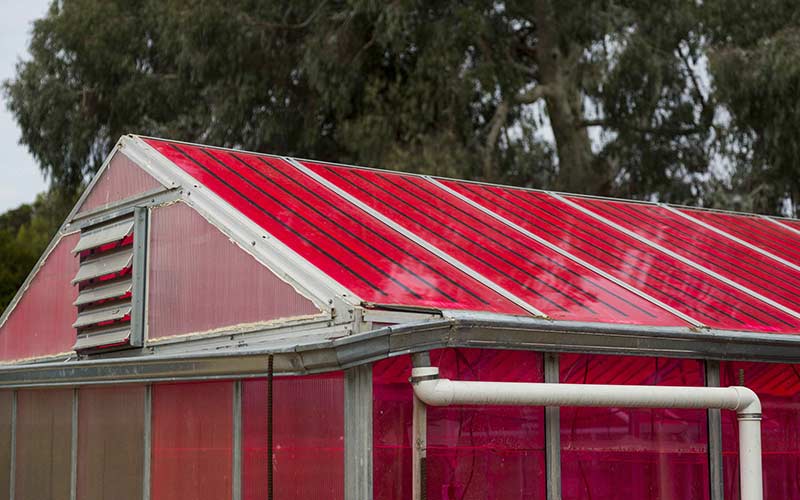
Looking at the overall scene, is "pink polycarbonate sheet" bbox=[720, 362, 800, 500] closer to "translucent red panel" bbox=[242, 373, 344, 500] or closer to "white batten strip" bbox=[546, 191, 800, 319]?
"white batten strip" bbox=[546, 191, 800, 319]

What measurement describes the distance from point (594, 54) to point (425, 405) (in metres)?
15.6

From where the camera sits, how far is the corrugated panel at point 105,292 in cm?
751

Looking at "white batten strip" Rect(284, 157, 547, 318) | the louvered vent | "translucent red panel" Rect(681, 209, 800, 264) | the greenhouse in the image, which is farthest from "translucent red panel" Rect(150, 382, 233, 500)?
"translucent red panel" Rect(681, 209, 800, 264)

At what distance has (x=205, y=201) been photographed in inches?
277

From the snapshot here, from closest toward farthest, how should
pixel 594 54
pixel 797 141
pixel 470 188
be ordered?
pixel 470 188, pixel 797 141, pixel 594 54

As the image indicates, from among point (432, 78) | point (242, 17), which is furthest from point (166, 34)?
point (432, 78)

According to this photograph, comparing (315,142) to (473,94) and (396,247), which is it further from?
(396,247)

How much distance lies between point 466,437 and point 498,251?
1829mm

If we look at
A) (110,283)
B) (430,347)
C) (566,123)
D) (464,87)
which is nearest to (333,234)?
(430,347)

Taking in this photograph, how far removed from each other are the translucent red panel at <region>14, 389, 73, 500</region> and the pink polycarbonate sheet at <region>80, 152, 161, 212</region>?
1.35m

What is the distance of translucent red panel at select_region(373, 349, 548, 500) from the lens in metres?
5.70

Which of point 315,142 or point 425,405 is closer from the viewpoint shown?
point 425,405

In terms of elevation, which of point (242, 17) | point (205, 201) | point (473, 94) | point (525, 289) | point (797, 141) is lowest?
point (525, 289)

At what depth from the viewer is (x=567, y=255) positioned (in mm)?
7824
